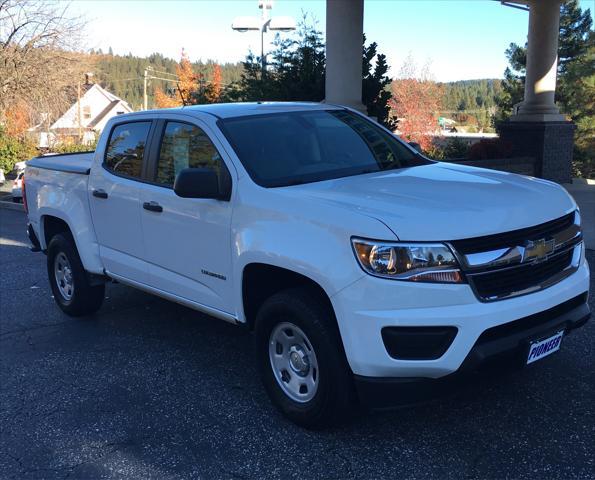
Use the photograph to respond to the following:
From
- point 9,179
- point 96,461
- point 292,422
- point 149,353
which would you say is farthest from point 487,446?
point 9,179

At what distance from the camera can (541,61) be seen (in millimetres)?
14875

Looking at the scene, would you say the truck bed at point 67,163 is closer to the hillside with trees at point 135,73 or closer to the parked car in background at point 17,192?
the parked car in background at point 17,192

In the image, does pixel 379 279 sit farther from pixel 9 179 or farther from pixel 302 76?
pixel 9 179

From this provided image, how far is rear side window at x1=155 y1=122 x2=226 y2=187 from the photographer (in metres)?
4.23

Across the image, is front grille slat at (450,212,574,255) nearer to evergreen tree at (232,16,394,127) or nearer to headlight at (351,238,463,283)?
headlight at (351,238,463,283)

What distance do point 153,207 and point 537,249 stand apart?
2603 mm

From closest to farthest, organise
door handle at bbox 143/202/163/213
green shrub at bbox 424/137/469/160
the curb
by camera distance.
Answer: door handle at bbox 143/202/163/213 → the curb → green shrub at bbox 424/137/469/160

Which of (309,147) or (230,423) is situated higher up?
(309,147)

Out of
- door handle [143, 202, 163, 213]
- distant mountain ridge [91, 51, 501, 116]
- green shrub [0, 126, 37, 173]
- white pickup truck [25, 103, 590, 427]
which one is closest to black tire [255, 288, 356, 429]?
white pickup truck [25, 103, 590, 427]

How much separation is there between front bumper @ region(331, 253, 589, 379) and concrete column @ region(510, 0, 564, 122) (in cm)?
1308

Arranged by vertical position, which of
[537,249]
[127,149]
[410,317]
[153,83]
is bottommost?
[410,317]

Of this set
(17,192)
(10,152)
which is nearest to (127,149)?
(17,192)

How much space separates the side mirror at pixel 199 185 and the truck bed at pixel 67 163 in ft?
6.51

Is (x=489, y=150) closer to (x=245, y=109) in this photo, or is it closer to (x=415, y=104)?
(x=245, y=109)
